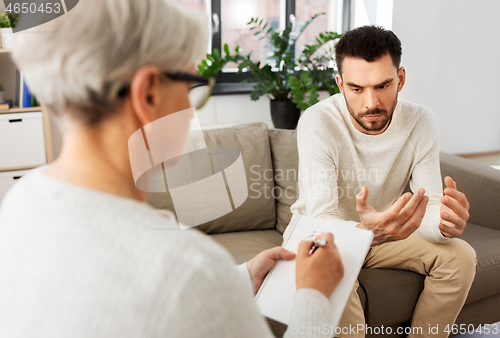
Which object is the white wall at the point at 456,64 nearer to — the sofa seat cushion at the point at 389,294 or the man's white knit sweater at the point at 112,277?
the sofa seat cushion at the point at 389,294

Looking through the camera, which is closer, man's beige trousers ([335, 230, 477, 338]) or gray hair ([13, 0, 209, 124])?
gray hair ([13, 0, 209, 124])

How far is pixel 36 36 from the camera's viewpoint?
0.45 m

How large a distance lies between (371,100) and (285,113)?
1490 millimetres

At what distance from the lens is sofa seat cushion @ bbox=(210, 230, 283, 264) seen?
1.57m

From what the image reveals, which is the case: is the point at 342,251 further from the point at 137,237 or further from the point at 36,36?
the point at 36,36

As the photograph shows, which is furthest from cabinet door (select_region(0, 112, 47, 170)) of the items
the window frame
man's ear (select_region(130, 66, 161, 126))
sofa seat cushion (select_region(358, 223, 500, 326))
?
man's ear (select_region(130, 66, 161, 126))

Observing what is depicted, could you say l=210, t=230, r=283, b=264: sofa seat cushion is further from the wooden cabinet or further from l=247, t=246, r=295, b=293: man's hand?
the wooden cabinet

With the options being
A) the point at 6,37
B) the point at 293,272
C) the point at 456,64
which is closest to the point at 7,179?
the point at 6,37

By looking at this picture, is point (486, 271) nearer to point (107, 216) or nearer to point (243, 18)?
point (107, 216)

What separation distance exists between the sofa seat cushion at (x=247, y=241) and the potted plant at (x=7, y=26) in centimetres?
172

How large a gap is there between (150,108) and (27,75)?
155 millimetres

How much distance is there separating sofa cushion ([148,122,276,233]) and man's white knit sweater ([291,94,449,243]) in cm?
30

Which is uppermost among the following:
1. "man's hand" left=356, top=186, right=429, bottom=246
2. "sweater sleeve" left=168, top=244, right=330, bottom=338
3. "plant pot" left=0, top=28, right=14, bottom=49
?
"plant pot" left=0, top=28, right=14, bottom=49

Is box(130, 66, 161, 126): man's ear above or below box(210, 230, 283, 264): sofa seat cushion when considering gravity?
above
